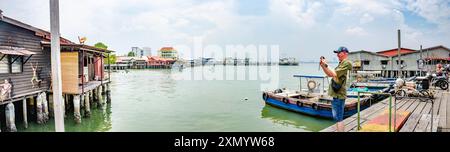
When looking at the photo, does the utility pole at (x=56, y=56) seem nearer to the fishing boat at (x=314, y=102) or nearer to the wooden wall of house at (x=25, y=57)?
the wooden wall of house at (x=25, y=57)

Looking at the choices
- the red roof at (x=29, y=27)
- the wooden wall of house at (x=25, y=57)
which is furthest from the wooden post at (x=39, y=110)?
the red roof at (x=29, y=27)

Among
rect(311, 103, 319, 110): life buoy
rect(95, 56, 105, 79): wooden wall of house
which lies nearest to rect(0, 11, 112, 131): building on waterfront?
rect(95, 56, 105, 79): wooden wall of house

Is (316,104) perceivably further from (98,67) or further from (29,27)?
(98,67)

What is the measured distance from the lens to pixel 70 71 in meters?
9.91

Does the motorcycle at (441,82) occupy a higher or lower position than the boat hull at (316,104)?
higher

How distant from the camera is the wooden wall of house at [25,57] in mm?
7941

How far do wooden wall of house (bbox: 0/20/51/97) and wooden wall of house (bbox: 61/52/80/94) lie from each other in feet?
1.96

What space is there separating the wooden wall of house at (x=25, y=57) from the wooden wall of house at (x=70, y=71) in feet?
1.96

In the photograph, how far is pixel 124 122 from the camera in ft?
37.1

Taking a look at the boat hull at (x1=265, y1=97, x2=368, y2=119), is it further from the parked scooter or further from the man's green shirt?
the man's green shirt
